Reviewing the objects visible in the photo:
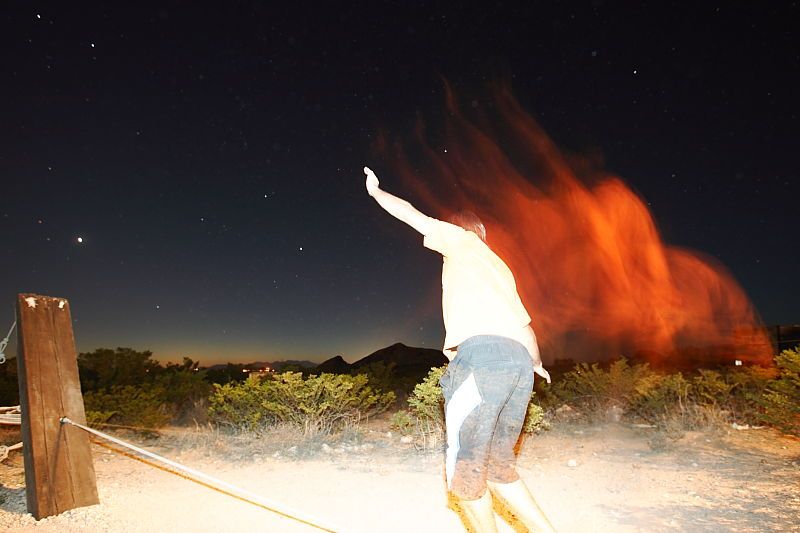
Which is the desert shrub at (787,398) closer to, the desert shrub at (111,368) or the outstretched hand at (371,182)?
the outstretched hand at (371,182)

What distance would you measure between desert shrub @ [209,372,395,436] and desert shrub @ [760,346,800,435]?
5470mm

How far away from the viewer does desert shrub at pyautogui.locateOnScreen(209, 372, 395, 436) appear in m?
6.95

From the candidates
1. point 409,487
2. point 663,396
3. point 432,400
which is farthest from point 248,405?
point 663,396

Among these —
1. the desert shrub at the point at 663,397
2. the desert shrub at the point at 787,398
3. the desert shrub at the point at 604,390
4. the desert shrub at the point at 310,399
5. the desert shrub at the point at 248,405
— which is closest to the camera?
the desert shrub at the point at 787,398

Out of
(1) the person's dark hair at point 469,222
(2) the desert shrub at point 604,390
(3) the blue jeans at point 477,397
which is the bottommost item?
(2) the desert shrub at point 604,390

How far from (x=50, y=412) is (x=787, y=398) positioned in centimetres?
816

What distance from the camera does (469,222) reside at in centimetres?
268

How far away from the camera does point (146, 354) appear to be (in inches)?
453

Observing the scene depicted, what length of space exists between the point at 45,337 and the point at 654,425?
883 centimetres

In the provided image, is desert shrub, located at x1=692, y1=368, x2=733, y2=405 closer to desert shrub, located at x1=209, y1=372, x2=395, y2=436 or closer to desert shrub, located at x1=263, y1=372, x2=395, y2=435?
desert shrub, located at x1=209, y1=372, x2=395, y2=436

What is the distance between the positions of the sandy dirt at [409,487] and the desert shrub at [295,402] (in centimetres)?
50

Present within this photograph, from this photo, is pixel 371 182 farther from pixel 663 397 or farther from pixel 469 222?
pixel 663 397

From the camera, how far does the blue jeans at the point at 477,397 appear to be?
208 cm

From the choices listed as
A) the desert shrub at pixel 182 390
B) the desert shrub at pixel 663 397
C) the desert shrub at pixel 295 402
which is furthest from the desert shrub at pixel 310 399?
the desert shrub at pixel 663 397
